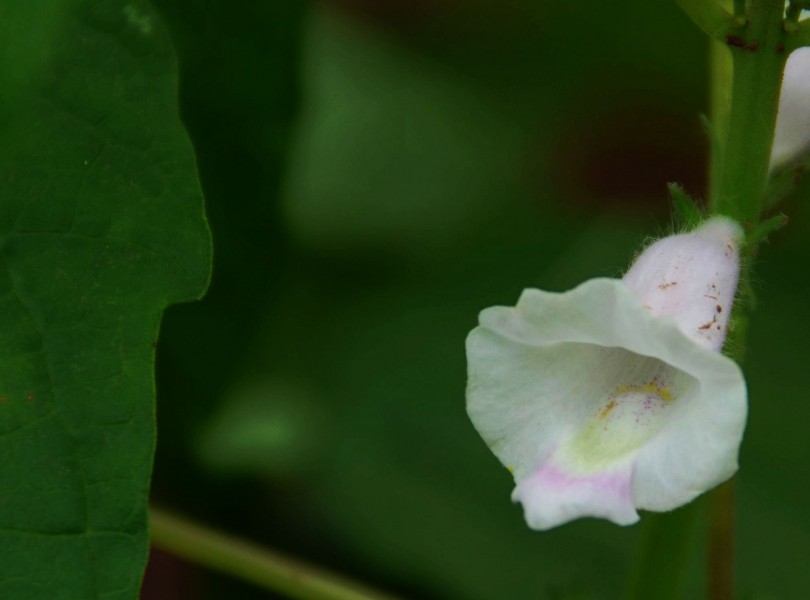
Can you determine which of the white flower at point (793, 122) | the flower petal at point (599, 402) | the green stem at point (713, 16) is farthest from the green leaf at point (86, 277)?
the white flower at point (793, 122)

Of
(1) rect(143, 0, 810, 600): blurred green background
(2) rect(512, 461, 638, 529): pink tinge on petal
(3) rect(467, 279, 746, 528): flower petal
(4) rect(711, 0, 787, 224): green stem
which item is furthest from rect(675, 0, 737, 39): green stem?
(1) rect(143, 0, 810, 600): blurred green background

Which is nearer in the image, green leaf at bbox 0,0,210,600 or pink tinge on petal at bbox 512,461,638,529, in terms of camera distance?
pink tinge on petal at bbox 512,461,638,529

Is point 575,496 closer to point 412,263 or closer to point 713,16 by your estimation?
point 713,16

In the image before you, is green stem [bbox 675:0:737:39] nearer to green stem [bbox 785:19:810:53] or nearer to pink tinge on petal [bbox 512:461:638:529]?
green stem [bbox 785:19:810:53]

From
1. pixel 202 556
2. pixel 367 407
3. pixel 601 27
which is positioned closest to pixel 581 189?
pixel 601 27

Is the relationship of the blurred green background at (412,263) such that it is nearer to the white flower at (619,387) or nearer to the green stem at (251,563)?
the green stem at (251,563)

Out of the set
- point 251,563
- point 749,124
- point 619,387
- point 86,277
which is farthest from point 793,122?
point 251,563

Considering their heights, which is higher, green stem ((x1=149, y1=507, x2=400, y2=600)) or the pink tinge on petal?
the pink tinge on petal

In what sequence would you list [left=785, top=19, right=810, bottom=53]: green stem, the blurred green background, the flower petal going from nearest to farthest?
the flower petal → [left=785, top=19, right=810, bottom=53]: green stem → the blurred green background
